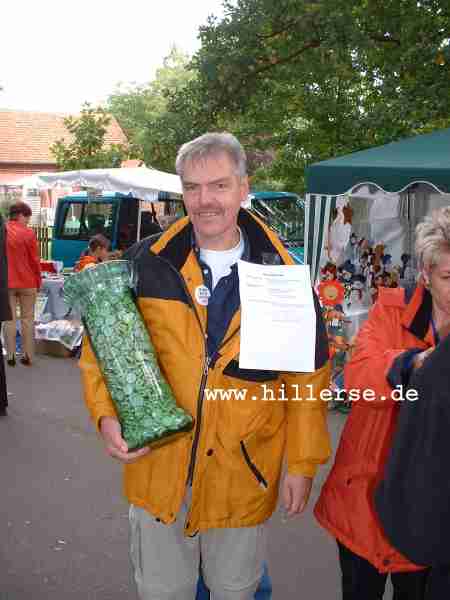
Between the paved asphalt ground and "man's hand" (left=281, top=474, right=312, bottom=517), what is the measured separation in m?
1.25

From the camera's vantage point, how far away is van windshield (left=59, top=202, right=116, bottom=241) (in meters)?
14.2

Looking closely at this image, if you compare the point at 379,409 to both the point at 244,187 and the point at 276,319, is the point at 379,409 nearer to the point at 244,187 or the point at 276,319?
the point at 276,319

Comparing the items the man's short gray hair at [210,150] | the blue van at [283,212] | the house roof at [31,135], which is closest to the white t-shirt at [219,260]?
the man's short gray hair at [210,150]

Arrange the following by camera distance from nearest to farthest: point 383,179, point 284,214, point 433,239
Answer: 1. point 433,239
2. point 383,179
3. point 284,214

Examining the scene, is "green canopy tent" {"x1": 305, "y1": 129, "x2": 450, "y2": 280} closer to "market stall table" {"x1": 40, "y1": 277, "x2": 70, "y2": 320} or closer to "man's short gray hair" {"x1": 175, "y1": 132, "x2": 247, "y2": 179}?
"man's short gray hair" {"x1": 175, "y1": 132, "x2": 247, "y2": 179}

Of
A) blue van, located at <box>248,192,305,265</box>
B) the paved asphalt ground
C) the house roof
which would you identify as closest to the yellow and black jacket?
the paved asphalt ground

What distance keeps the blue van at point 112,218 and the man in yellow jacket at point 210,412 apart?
11093 millimetres

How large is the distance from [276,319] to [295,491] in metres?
0.58

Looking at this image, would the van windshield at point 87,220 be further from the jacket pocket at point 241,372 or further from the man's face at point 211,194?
the jacket pocket at point 241,372

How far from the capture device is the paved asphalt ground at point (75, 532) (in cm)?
324

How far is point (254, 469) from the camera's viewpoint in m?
2.11

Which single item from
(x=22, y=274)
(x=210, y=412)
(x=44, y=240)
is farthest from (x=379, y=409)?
(x=44, y=240)

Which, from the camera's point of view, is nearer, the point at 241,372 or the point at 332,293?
the point at 241,372

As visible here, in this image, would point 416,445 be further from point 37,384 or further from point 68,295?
point 37,384
